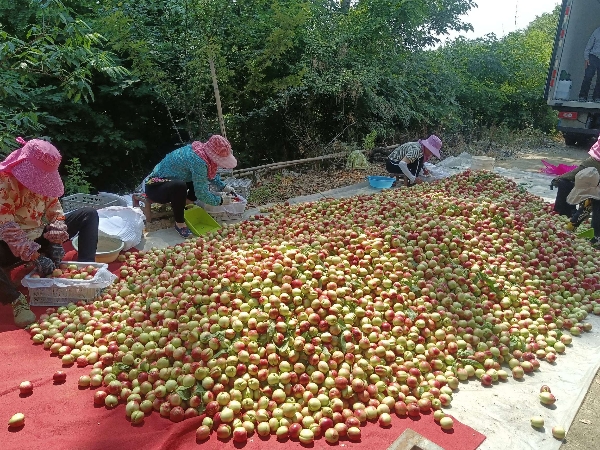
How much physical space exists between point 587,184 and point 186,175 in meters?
4.05

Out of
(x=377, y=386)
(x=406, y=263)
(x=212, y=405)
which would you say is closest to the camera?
(x=212, y=405)

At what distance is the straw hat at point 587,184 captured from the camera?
4.67m

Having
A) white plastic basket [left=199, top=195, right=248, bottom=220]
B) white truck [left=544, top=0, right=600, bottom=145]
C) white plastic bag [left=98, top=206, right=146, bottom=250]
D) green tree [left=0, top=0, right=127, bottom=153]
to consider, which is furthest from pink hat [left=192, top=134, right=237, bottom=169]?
white truck [left=544, top=0, right=600, bottom=145]

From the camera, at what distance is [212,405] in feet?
7.63

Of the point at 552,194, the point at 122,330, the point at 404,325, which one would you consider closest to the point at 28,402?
the point at 122,330

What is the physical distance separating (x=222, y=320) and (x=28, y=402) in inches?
41.9

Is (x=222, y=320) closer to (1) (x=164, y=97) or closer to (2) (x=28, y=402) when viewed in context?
(2) (x=28, y=402)

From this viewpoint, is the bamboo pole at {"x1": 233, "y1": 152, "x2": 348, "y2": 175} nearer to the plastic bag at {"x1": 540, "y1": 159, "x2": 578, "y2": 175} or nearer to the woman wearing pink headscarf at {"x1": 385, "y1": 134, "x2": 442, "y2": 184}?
the woman wearing pink headscarf at {"x1": 385, "y1": 134, "x2": 442, "y2": 184}

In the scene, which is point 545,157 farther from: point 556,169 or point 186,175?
point 186,175

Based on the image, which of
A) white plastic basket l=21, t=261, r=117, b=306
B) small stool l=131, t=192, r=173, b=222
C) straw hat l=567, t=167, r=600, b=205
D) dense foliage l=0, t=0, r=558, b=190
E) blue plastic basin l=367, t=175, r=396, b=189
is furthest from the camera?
blue plastic basin l=367, t=175, r=396, b=189

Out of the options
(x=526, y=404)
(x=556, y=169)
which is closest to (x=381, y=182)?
(x=556, y=169)

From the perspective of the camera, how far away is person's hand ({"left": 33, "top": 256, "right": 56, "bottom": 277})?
132 inches

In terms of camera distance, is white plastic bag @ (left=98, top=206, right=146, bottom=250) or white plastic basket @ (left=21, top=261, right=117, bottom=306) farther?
white plastic bag @ (left=98, top=206, right=146, bottom=250)

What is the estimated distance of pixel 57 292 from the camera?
133 inches
